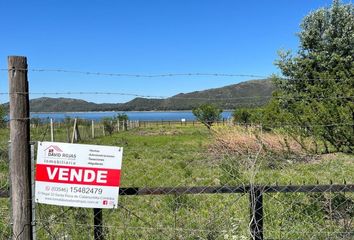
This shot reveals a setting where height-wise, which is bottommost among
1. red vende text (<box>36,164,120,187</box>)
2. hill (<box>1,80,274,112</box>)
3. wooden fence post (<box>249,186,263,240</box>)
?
wooden fence post (<box>249,186,263,240</box>)

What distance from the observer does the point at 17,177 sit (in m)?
3.38

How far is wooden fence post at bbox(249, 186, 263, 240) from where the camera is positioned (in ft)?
12.3

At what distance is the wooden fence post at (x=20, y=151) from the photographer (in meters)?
3.32

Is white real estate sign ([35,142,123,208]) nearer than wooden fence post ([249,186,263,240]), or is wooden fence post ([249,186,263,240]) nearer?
white real estate sign ([35,142,123,208])

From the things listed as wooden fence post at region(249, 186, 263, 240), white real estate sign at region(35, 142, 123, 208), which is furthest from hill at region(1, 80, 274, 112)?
wooden fence post at region(249, 186, 263, 240)

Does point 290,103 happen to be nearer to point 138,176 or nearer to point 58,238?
Result: point 58,238

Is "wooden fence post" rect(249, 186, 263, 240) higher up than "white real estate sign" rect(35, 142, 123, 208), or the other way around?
"white real estate sign" rect(35, 142, 123, 208)

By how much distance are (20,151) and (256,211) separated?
7.04ft

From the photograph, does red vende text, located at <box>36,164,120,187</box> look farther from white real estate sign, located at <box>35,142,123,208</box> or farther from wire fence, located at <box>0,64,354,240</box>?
wire fence, located at <box>0,64,354,240</box>

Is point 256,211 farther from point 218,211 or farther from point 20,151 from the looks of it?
point 218,211

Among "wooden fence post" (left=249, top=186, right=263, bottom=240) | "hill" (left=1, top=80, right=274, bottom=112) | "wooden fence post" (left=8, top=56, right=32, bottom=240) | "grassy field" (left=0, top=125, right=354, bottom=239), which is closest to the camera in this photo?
"wooden fence post" (left=8, top=56, right=32, bottom=240)

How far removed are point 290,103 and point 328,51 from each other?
17.6 metres

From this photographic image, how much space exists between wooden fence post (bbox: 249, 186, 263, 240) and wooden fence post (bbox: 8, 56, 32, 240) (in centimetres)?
195

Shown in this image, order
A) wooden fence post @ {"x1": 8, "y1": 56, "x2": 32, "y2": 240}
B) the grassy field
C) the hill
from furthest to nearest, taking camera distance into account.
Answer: the grassy field, the hill, wooden fence post @ {"x1": 8, "y1": 56, "x2": 32, "y2": 240}
